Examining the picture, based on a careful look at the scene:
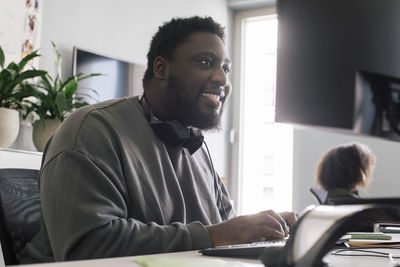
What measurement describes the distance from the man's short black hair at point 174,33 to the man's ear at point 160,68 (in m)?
0.02

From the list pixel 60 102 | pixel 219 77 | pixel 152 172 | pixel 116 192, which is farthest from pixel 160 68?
pixel 60 102

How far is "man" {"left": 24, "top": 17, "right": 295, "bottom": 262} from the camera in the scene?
102cm

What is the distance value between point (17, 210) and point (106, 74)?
2.58m

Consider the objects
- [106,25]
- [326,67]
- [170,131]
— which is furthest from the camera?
[106,25]

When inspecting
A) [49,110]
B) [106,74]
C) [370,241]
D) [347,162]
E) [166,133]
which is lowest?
[370,241]

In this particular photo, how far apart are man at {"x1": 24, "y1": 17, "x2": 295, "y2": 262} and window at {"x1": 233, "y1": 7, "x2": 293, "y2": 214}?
3.26 metres

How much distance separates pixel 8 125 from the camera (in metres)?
2.63

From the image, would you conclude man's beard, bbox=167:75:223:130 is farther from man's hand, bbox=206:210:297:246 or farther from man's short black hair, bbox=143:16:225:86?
man's hand, bbox=206:210:297:246

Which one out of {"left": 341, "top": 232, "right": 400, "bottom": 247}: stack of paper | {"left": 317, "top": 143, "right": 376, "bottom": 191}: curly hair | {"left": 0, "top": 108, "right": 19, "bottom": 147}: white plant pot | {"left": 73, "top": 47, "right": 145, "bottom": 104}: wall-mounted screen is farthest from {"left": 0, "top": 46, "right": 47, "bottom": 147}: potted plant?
{"left": 341, "top": 232, "right": 400, "bottom": 247}: stack of paper

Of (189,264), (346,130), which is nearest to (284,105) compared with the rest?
(346,130)

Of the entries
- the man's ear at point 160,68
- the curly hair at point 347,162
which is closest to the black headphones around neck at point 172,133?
the man's ear at point 160,68

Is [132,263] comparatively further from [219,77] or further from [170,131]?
[219,77]

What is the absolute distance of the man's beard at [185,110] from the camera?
59.9 inches

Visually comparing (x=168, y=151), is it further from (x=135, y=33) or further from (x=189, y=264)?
(x=135, y=33)
